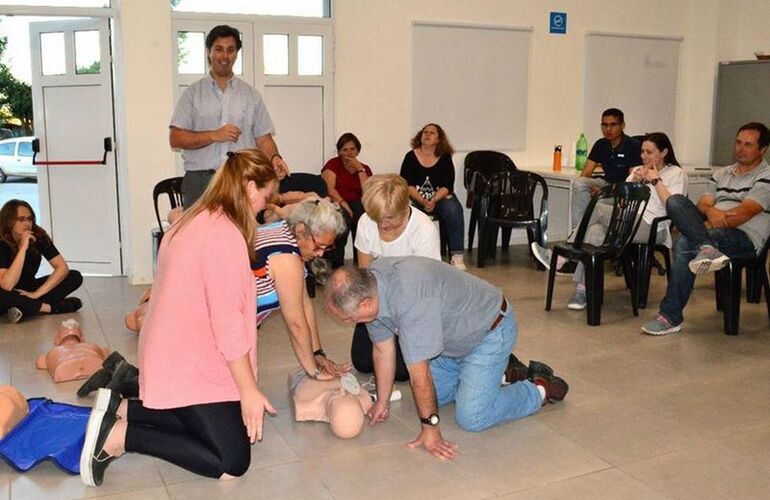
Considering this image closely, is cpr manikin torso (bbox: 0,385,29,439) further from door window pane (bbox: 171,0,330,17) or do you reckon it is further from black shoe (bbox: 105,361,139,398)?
door window pane (bbox: 171,0,330,17)

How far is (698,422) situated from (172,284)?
7.25ft

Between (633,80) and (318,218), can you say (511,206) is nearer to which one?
(633,80)

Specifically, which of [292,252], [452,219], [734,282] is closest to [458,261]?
[452,219]

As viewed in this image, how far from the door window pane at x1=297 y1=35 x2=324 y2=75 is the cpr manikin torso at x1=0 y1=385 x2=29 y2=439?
14.5ft

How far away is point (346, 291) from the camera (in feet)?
8.83

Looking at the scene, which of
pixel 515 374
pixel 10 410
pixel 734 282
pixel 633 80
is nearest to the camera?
pixel 10 410

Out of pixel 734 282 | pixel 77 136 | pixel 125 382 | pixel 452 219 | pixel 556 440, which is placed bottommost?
pixel 556 440

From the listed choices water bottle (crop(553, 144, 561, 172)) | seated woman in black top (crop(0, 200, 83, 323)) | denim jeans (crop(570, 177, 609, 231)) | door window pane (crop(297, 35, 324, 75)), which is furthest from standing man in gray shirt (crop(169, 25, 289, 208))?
water bottle (crop(553, 144, 561, 172))

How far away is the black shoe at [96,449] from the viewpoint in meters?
2.72

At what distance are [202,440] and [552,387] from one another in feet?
5.13

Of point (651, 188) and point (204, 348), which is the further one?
point (651, 188)

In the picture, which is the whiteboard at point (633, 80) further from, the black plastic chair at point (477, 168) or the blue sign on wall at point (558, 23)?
the black plastic chair at point (477, 168)

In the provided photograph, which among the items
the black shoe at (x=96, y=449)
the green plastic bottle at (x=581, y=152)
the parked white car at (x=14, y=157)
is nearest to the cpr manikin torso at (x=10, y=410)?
the black shoe at (x=96, y=449)

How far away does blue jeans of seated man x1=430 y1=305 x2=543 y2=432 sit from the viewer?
3.18m
